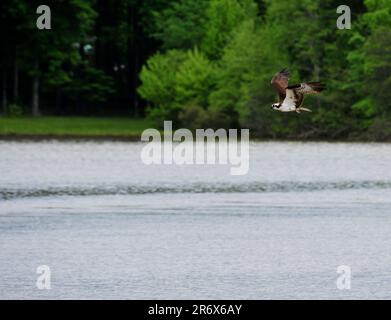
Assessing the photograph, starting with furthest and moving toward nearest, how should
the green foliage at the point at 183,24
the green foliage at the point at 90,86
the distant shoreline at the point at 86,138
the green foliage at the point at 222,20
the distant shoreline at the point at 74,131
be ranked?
1. the green foliage at the point at 90,86
2. the green foliage at the point at 183,24
3. the green foliage at the point at 222,20
4. the distant shoreline at the point at 74,131
5. the distant shoreline at the point at 86,138

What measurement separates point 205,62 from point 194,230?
53824 mm

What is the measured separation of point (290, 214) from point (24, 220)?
6058mm

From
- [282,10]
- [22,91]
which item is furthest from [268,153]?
[22,91]

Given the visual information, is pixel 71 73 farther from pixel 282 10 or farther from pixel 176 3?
pixel 282 10

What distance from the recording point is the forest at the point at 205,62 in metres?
74.4

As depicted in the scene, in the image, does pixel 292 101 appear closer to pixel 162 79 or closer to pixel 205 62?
pixel 205 62

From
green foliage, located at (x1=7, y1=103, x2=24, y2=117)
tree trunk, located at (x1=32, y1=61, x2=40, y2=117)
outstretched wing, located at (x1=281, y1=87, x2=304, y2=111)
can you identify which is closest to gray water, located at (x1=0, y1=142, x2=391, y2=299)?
outstretched wing, located at (x1=281, y1=87, x2=304, y2=111)

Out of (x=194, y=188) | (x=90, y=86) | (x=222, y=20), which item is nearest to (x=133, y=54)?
(x=90, y=86)

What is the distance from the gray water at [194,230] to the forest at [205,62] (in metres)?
25.6

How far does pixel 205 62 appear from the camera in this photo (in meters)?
81.9

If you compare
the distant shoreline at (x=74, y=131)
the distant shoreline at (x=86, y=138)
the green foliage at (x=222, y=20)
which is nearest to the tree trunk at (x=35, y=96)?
the distant shoreline at (x=74, y=131)

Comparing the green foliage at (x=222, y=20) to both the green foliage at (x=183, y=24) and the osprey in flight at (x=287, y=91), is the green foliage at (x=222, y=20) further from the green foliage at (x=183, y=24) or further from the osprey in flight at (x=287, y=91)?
the osprey in flight at (x=287, y=91)

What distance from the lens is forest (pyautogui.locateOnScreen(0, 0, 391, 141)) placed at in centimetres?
7438
